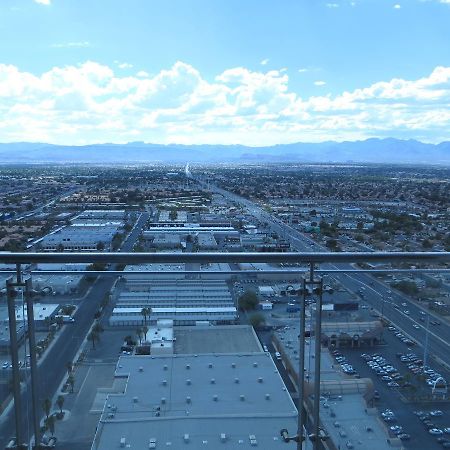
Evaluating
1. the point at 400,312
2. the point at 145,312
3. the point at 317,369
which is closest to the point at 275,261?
the point at 317,369

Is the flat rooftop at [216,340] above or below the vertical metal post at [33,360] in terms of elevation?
below

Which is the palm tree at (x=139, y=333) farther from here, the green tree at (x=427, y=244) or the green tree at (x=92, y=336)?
the green tree at (x=427, y=244)

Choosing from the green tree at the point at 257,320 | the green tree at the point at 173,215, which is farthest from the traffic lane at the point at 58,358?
the green tree at the point at 173,215

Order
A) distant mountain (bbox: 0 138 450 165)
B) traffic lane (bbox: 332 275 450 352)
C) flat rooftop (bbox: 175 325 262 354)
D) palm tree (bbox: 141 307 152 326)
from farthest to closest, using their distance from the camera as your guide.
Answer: distant mountain (bbox: 0 138 450 165) < palm tree (bbox: 141 307 152 326) < flat rooftop (bbox: 175 325 262 354) < traffic lane (bbox: 332 275 450 352)

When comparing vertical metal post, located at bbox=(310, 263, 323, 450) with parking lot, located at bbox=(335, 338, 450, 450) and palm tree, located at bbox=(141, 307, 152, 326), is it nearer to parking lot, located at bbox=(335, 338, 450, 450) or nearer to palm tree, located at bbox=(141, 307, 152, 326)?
parking lot, located at bbox=(335, 338, 450, 450)

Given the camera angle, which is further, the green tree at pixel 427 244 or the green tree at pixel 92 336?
the green tree at pixel 427 244

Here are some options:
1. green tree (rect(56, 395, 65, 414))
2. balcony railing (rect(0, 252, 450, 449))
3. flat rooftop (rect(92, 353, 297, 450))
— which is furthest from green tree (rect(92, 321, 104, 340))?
balcony railing (rect(0, 252, 450, 449))
